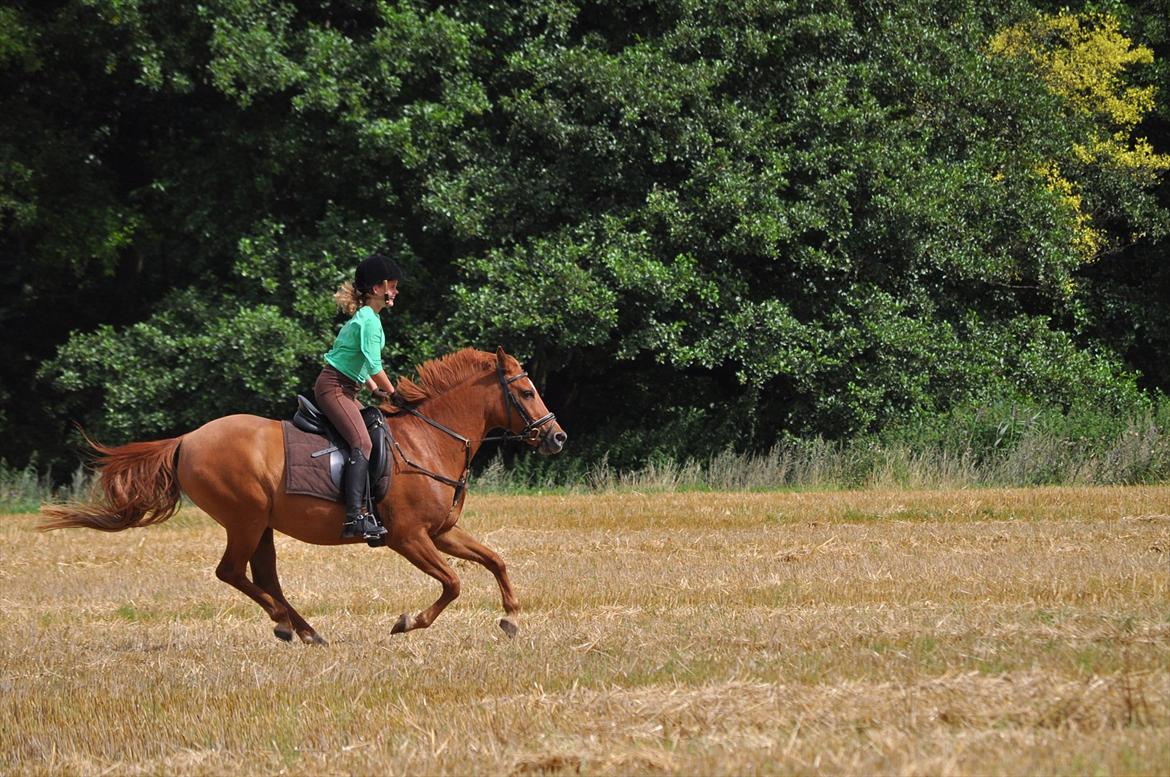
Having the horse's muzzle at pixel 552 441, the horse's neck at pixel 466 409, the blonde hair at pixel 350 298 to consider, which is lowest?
the horse's muzzle at pixel 552 441

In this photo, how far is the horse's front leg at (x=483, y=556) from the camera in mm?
10008

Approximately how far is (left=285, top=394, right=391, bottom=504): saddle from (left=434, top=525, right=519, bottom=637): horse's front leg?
23.5 inches

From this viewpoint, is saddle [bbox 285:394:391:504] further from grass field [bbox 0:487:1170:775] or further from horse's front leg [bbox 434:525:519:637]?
grass field [bbox 0:487:1170:775]

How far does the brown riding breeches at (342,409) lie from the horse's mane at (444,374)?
60 centimetres

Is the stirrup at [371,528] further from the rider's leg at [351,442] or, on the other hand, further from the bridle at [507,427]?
the bridle at [507,427]

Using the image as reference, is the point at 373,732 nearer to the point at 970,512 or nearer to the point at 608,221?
the point at 970,512

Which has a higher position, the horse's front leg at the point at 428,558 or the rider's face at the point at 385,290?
the rider's face at the point at 385,290

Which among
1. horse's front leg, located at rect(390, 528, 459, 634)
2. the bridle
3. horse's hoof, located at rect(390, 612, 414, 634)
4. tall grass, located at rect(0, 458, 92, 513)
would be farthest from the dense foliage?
horse's hoof, located at rect(390, 612, 414, 634)

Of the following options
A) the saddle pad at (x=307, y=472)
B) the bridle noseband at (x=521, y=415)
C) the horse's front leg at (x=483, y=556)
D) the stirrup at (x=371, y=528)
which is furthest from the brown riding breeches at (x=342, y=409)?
the bridle noseband at (x=521, y=415)

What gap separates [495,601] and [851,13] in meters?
16.1

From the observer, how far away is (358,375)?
10.0m

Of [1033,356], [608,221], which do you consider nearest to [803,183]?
[608,221]

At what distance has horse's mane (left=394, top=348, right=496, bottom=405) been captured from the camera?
1061cm

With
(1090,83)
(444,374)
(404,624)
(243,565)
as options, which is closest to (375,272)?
(444,374)
